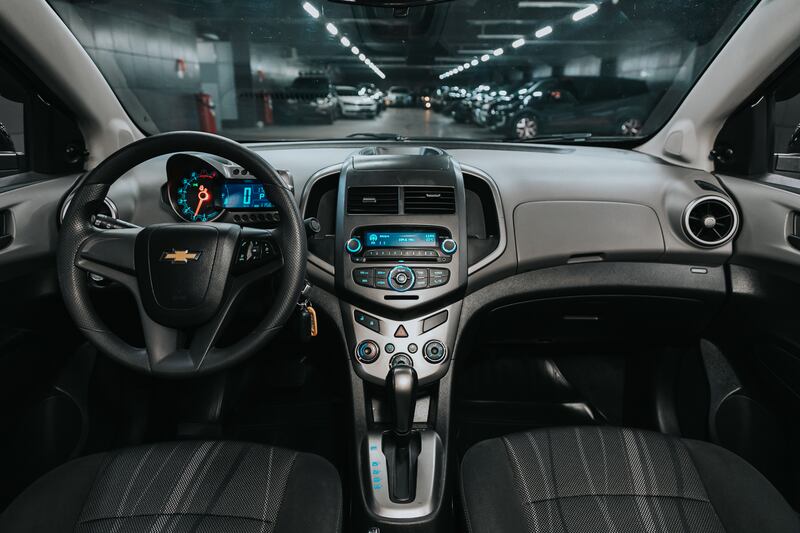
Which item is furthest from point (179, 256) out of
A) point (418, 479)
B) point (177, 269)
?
point (418, 479)

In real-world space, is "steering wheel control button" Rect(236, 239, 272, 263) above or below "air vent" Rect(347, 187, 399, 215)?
below

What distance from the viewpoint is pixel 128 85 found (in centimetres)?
222

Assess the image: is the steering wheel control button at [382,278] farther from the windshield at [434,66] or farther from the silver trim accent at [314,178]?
the windshield at [434,66]

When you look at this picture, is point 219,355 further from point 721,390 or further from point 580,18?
point 580,18

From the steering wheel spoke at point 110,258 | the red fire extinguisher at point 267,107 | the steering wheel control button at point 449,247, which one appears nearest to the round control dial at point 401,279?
the steering wheel control button at point 449,247

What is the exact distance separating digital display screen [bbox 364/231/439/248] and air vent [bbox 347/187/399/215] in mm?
73

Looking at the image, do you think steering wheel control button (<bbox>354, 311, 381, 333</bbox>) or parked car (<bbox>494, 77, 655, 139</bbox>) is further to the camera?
parked car (<bbox>494, 77, 655, 139</bbox>)

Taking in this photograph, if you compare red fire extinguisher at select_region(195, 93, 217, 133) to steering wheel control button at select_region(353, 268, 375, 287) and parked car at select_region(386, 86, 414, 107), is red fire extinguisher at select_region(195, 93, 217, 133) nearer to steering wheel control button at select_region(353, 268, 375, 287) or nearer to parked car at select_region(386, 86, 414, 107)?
parked car at select_region(386, 86, 414, 107)

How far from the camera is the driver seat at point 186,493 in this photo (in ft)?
4.31

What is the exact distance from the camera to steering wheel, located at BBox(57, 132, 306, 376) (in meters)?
1.32

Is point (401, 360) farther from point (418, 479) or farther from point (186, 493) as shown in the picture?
point (186, 493)

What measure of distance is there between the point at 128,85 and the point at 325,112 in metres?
0.76

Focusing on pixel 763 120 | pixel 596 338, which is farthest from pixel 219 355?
pixel 763 120

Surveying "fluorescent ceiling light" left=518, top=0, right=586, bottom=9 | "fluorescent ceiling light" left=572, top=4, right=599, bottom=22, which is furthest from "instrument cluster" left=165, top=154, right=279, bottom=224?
"fluorescent ceiling light" left=572, top=4, right=599, bottom=22
